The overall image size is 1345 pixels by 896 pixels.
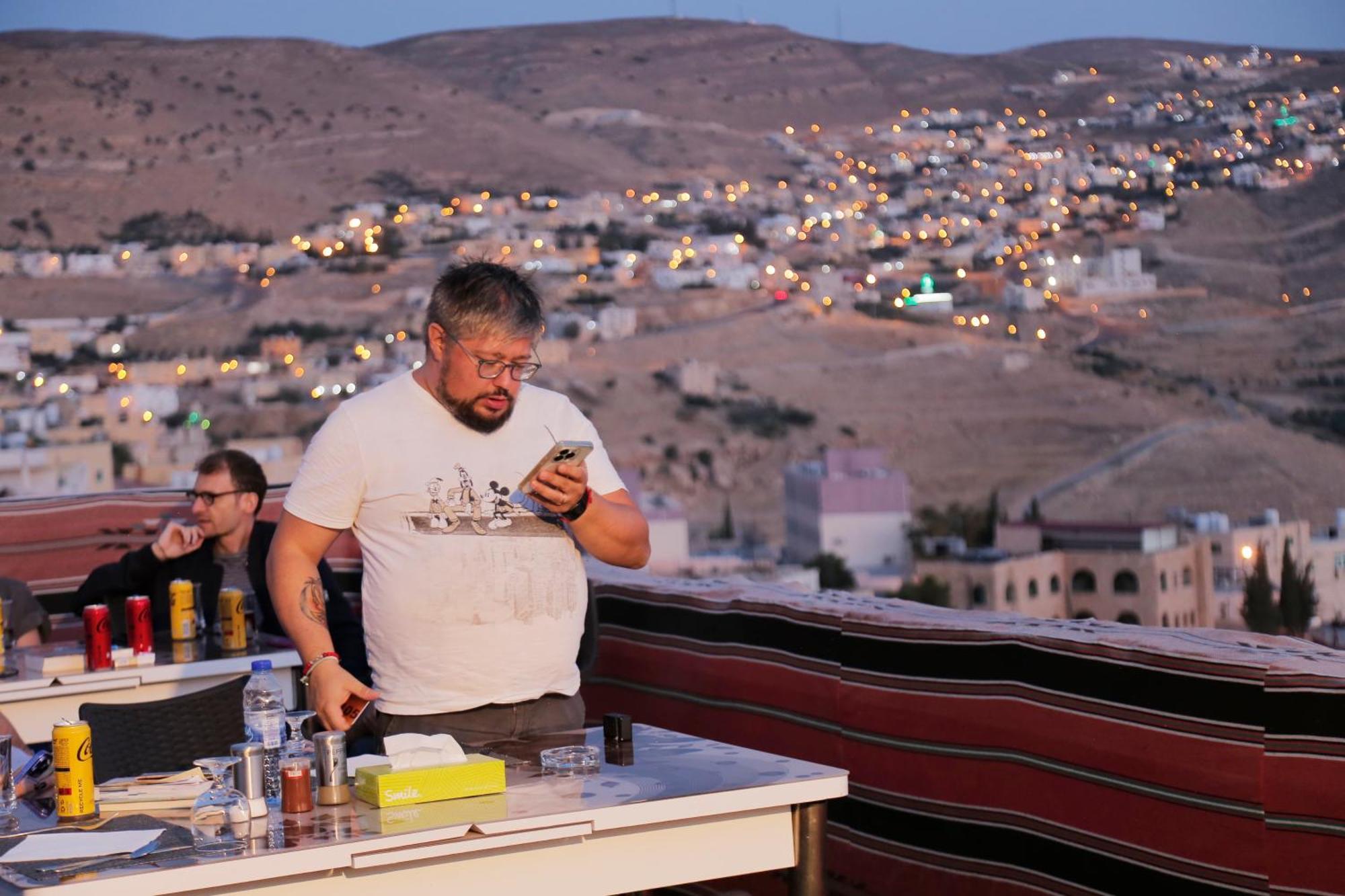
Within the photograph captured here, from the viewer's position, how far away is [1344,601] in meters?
18.7

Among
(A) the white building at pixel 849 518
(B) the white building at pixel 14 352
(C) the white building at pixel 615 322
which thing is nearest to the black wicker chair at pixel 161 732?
(B) the white building at pixel 14 352

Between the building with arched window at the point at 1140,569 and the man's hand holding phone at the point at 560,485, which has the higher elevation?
the man's hand holding phone at the point at 560,485

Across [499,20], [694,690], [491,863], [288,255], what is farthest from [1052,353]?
[491,863]

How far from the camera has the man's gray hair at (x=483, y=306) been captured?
9.87 ft

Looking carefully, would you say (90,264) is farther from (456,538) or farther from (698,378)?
(456,538)

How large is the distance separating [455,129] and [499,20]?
4.60 metres

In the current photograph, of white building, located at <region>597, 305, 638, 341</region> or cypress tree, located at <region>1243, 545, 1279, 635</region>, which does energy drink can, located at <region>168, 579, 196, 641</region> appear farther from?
white building, located at <region>597, 305, 638, 341</region>

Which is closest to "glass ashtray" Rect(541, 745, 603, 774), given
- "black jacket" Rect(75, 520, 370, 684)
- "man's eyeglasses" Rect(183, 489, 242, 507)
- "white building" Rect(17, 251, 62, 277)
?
"black jacket" Rect(75, 520, 370, 684)

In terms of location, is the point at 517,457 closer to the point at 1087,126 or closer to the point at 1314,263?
the point at 1314,263

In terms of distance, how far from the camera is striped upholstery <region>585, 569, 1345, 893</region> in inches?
107

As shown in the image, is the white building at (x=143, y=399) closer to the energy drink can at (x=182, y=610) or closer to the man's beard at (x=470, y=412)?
the energy drink can at (x=182, y=610)

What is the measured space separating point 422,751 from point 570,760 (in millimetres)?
261

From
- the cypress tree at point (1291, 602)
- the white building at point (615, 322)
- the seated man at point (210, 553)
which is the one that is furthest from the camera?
the white building at point (615, 322)

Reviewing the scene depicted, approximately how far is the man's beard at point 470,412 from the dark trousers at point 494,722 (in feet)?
1.69
